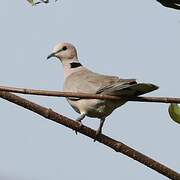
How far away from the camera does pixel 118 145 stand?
162cm

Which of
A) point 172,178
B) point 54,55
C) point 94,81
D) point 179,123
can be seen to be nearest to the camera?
point 172,178

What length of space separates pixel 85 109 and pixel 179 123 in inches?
56.2

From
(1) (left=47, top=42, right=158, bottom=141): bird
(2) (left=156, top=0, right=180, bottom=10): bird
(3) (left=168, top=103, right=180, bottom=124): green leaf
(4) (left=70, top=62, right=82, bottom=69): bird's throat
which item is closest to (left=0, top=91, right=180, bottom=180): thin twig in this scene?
(3) (left=168, top=103, right=180, bottom=124): green leaf

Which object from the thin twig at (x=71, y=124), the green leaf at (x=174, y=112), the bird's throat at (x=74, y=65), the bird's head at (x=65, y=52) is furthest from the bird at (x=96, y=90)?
the thin twig at (x=71, y=124)

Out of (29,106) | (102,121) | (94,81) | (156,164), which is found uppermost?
(29,106)

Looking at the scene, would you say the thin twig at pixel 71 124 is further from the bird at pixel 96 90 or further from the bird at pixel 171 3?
the bird at pixel 96 90

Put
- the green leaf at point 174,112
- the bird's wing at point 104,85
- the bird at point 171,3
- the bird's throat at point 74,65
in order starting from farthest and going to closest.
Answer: the bird's throat at point 74,65, the bird's wing at point 104,85, the green leaf at point 174,112, the bird at point 171,3

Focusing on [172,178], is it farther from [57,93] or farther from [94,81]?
[94,81]

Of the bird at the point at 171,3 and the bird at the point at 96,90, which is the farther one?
the bird at the point at 96,90

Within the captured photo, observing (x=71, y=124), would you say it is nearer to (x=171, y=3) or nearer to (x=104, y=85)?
(x=171, y=3)

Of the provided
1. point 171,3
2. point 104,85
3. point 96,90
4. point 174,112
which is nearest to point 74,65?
point 104,85

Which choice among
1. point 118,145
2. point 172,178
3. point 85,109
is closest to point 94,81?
point 85,109

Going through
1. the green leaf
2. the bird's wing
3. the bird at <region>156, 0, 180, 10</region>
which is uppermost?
the bird at <region>156, 0, 180, 10</region>

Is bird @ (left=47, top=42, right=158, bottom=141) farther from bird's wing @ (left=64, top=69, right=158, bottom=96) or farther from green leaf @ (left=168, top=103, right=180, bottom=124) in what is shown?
green leaf @ (left=168, top=103, right=180, bottom=124)
